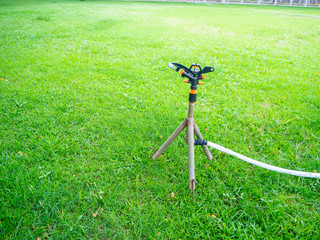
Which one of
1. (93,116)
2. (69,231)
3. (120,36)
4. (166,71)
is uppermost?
(120,36)

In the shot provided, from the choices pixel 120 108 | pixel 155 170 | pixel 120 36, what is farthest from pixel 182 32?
pixel 155 170

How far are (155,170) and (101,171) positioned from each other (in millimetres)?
646

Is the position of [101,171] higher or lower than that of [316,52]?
lower

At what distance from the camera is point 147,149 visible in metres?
2.86

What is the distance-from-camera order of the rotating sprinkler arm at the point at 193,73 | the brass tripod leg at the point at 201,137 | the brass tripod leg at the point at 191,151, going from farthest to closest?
1. the brass tripod leg at the point at 201,137
2. the brass tripod leg at the point at 191,151
3. the rotating sprinkler arm at the point at 193,73

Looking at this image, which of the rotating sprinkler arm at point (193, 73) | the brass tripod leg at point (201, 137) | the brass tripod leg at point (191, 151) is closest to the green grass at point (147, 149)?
the brass tripod leg at point (201, 137)

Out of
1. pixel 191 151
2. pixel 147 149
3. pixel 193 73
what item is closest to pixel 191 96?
pixel 193 73

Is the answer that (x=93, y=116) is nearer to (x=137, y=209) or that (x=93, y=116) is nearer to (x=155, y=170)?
(x=155, y=170)

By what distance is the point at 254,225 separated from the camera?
1931 millimetres

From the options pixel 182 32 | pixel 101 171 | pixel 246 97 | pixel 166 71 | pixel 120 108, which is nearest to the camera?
pixel 101 171

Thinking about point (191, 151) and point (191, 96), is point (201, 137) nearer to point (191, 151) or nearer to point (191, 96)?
point (191, 151)

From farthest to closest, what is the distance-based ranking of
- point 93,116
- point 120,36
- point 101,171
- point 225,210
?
point 120,36
point 93,116
point 101,171
point 225,210

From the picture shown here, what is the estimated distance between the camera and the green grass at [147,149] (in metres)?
1.98

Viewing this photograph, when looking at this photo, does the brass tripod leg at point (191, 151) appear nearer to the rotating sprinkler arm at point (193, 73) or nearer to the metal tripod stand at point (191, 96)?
the metal tripod stand at point (191, 96)
